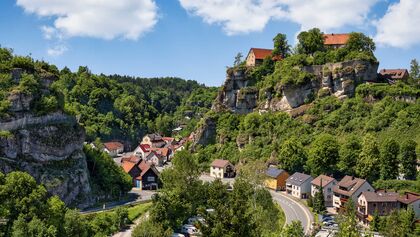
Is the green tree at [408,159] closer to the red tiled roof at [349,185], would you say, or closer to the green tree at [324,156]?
the red tiled roof at [349,185]

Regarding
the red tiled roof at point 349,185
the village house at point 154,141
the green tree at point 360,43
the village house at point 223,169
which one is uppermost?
the green tree at point 360,43

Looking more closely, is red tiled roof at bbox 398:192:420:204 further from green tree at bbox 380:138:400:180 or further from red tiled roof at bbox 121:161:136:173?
red tiled roof at bbox 121:161:136:173

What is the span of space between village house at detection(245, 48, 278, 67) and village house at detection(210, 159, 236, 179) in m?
26.4

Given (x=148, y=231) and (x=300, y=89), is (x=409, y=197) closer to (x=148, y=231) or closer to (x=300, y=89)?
(x=148, y=231)

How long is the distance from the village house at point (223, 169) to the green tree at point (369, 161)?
929 inches

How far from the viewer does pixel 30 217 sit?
36.4 metres

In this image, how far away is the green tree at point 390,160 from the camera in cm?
5853

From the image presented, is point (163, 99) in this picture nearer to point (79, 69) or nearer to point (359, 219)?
point (79, 69)

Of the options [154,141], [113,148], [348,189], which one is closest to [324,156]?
[348,189]

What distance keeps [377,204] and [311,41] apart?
43397 millimetres

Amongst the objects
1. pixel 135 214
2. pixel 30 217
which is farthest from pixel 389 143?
pixel 30 217

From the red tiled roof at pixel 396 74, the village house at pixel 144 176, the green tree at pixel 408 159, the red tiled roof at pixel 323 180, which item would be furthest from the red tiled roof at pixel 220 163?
the red tiled roof at pixel 396 74

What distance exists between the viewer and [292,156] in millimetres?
69438

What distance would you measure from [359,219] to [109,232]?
27663 mm
